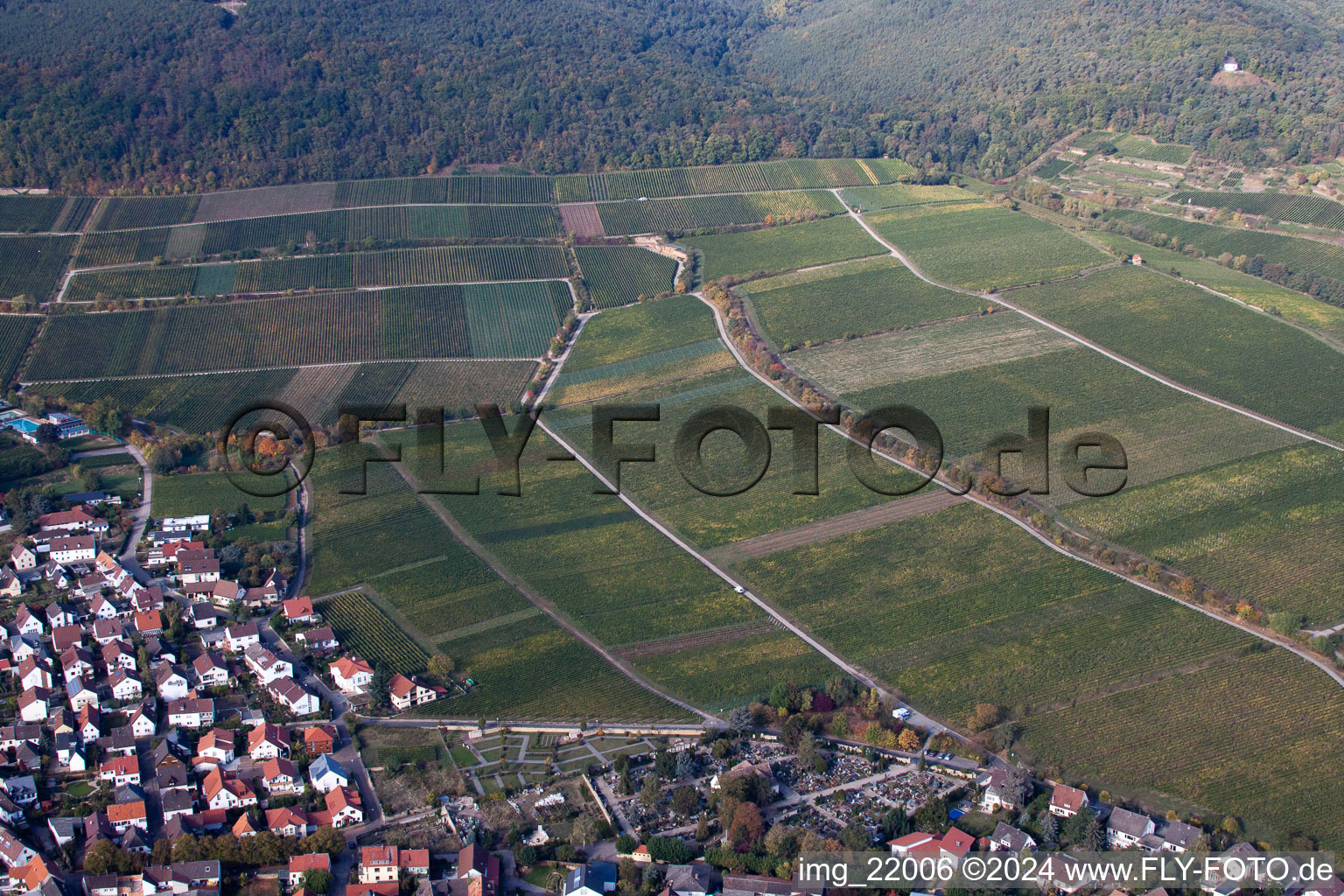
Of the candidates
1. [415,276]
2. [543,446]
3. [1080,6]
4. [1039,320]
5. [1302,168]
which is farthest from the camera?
[1080,6]

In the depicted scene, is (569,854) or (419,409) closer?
(569,854)

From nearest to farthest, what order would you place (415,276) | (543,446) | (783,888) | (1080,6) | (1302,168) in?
(783,888)
(543,446)
(415,276)
(1302,168)
(1080,6)

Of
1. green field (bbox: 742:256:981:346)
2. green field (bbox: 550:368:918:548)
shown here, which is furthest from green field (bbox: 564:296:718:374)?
green field (bbox: 550:368:918:548)

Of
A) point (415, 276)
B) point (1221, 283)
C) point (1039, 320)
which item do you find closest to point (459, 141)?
point (415, 276)

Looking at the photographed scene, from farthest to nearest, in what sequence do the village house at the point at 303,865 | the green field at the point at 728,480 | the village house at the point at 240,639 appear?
the green field at the point at 728,480 → the village house at the point at 240,639 → the village house at the point at 303,865

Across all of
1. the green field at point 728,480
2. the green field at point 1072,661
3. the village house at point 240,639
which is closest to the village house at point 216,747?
the village house at point 240,639

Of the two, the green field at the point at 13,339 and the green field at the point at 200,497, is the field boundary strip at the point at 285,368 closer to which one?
the green field at the point at 13,339

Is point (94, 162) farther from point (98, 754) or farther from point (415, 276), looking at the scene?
point (98, 754)
